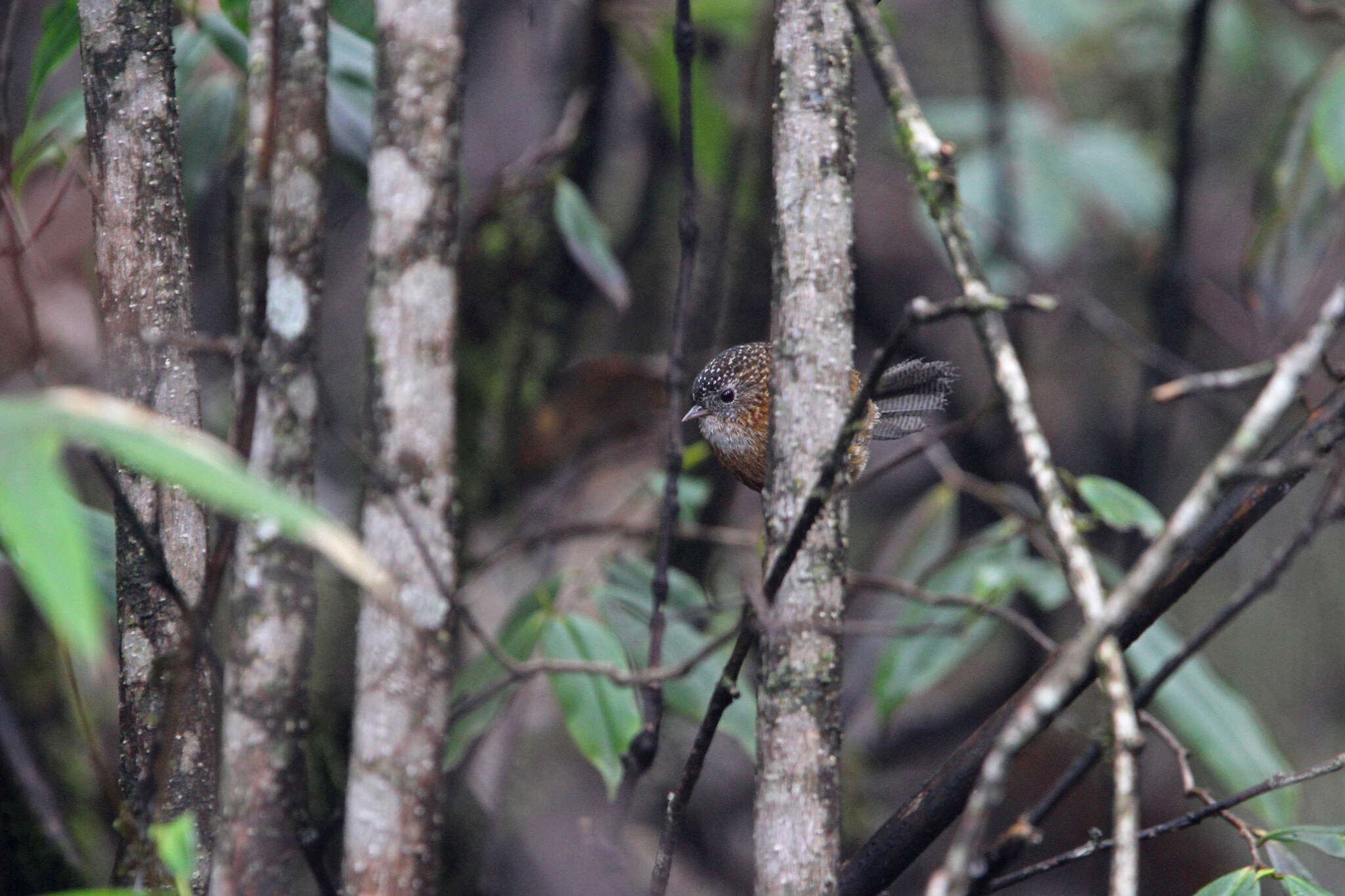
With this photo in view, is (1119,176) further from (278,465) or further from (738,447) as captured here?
(278,465)

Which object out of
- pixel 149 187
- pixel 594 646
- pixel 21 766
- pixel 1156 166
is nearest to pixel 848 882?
pixel 594 646

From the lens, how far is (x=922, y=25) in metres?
3.95

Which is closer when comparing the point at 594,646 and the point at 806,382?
the point at 806,382

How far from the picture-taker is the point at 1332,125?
6.81ft

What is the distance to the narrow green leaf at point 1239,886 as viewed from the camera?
47.7 inches

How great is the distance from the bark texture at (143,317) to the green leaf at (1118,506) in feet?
4.39

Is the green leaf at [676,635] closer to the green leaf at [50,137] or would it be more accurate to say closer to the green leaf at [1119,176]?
the green leaf at [50,137]

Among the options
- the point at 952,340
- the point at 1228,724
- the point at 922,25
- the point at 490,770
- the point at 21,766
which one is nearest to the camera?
the point at 21,766

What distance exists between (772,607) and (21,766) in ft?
5.45

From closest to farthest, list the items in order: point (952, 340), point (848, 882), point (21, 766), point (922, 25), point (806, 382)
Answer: point (806, 382)
point (848, 882)
point (21, 766)
point (952, 340)
point (922, 25)

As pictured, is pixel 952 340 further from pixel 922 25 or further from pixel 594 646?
pixel 594 646

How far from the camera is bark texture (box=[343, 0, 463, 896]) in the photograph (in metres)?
0.97

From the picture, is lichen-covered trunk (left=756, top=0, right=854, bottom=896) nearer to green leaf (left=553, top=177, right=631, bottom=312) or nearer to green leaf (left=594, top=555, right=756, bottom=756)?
green leaf (left=594, top=555, right=756, bottom=756)

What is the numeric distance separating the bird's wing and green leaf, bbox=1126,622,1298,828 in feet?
2.06
